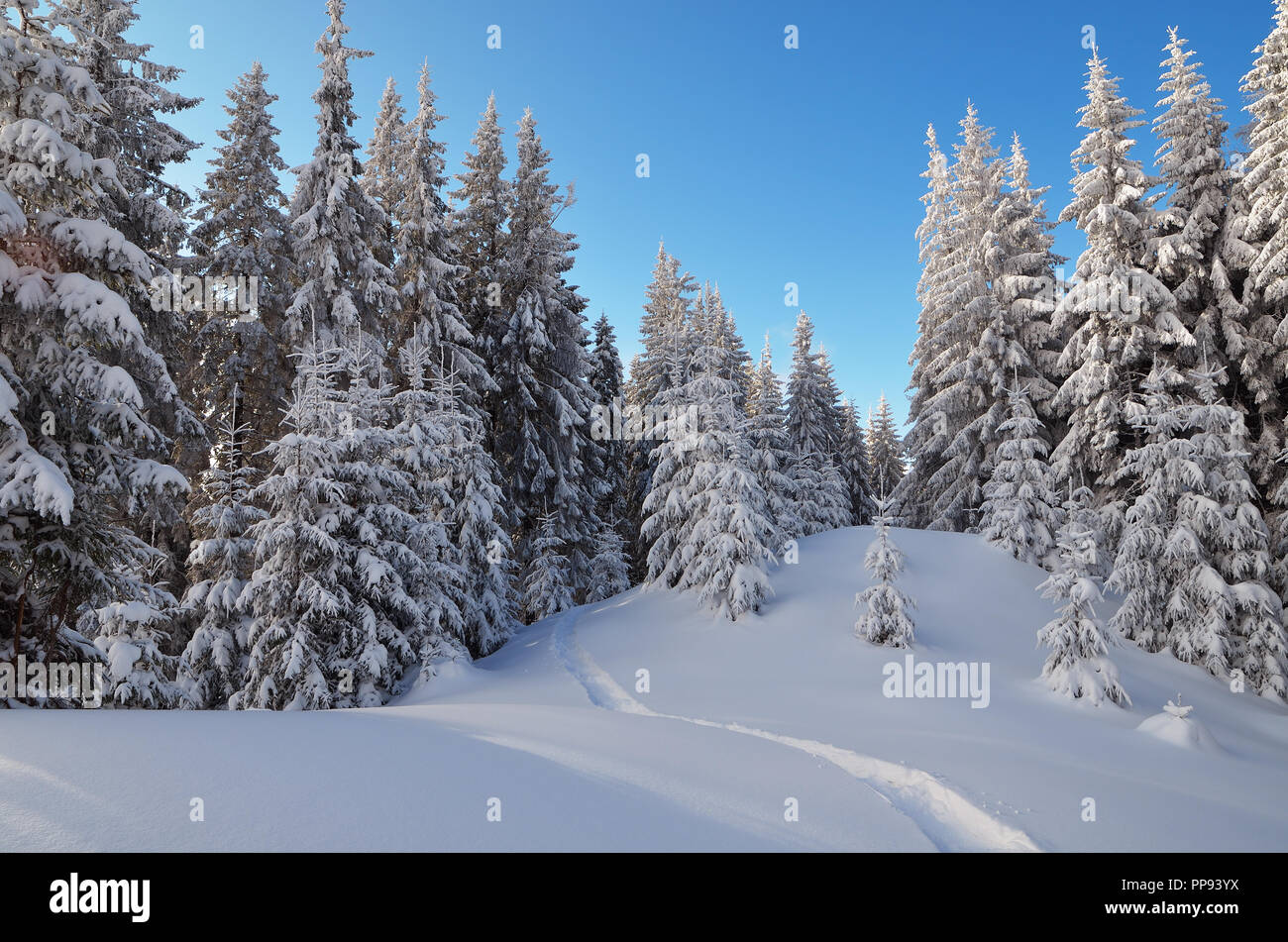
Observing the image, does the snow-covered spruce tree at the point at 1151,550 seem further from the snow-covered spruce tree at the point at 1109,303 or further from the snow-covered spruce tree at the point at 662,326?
the snow-covered spruce tree at the point at 662,326

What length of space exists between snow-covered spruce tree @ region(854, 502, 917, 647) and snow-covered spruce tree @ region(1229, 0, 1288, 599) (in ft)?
35.1

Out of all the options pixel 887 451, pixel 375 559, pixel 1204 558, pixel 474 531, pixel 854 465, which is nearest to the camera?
pixel 375 559

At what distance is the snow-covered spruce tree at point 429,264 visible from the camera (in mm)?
22344

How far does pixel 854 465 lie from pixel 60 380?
3916cm

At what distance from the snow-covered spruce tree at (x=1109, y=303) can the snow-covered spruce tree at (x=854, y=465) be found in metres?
18.3

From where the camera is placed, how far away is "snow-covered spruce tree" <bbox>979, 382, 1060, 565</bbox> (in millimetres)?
19844

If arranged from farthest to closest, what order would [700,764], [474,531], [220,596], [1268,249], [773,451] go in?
[773,451] → [474,531] → [1268,249] → [220,596] → [700,764]

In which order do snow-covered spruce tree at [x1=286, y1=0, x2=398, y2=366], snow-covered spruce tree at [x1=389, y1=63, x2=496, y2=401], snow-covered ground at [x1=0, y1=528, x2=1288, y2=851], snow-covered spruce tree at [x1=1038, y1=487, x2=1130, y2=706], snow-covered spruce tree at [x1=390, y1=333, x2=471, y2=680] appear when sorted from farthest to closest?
snow-covered spruce tree at [x1=389, y1=63, x2=496, y2=401], snow-covered spruce tree at [x1=286, y1=0, x2=398, y2=366], snow-covered spruce tree at [x1=390, y1=333, x2=471, y2=680], snow-covered spruce tree at [x1=1038, y1=487, x2=1130, y2=706], snow-covered ground at [x1=0, y1=528, x2=1288, y2=851]

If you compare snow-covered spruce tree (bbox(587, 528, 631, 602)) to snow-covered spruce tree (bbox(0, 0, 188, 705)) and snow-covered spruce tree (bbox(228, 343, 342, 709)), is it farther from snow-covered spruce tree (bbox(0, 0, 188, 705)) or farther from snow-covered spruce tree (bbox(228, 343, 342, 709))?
snow-covered spruce tree (bbox(0, 0, 188, 705))

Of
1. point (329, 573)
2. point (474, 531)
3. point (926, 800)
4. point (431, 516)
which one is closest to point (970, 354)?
point (474, 531)

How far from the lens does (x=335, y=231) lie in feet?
62.4

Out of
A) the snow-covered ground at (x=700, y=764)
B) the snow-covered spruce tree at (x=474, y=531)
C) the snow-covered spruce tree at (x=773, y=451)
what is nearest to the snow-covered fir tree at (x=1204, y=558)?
the snow-covered ground at (x=700, y=764)

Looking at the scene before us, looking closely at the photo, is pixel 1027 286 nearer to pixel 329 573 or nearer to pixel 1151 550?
pixel 1151 550

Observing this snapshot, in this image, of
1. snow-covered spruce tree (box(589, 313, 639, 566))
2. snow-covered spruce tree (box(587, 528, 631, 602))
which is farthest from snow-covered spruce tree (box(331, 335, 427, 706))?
snow-covered spruce tree (box(589, 313, 639, 566))
